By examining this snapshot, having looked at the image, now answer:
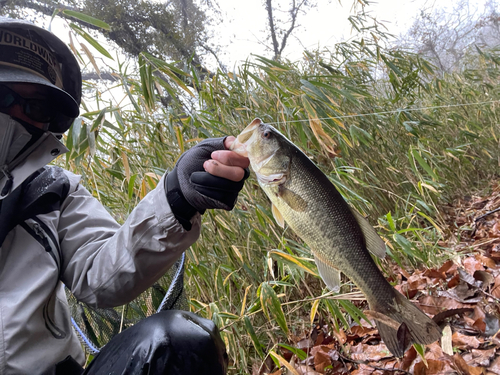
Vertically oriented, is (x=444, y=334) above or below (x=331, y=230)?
below

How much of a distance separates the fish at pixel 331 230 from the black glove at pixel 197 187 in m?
0.11

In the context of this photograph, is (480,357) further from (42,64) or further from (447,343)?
(42,64)

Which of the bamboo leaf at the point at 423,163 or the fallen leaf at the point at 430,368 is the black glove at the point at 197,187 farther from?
the bamboo leaf at the point at 423,163

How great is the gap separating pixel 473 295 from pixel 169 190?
1.47m

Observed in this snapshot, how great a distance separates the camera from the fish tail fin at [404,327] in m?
0.90

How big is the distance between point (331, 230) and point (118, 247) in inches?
29.8

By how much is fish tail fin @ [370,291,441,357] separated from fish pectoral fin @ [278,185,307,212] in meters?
0.37

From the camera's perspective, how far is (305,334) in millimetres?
1808

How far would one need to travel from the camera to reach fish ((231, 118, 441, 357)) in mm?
918

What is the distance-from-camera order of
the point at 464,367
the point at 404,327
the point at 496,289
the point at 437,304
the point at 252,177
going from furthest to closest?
1. the point at 252,177
2. the point at 437,304
3. the point at 496,289
4. the point at 464,367
5. the point at 404,327

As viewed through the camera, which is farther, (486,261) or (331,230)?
(486,261)

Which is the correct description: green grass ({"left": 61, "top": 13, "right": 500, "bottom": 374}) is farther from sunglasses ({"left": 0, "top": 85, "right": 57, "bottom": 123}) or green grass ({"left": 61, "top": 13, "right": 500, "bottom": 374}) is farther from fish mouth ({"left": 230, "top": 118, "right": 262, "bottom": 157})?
fish mouth ({"left": 230, "top": 118, "right": 262, "bottom": 157})

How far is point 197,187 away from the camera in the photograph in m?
0.99

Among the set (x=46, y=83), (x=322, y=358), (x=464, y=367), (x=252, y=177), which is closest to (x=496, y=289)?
(x=464, y=367)
